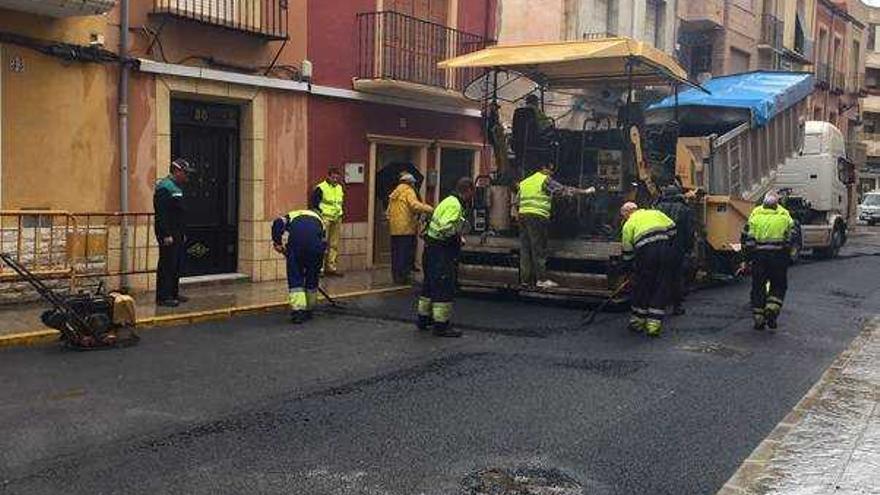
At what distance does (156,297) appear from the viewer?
34.4 ft

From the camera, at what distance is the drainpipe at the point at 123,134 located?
1078 cm

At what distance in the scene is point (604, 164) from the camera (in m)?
12.2

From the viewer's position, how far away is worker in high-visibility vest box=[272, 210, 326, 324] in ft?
31.9

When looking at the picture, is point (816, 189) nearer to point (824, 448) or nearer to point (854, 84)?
point (824, 448)

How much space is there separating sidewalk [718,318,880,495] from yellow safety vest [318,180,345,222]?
7617 mm

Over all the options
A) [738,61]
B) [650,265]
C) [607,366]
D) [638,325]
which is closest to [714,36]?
[738,61]

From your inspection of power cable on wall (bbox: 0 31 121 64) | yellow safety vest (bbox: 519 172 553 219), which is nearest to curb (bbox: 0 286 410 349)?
yellow safety vest (bbox: 519 172 553 219)

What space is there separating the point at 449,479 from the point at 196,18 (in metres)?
8.27

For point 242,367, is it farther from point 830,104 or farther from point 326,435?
point 830,104

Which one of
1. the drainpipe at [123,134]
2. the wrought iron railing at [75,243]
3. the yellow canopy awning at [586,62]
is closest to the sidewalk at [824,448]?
the yellow canopy awning at [586,62]

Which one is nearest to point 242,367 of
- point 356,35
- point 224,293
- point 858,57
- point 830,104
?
point 224,293

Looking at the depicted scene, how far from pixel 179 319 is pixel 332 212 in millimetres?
4136

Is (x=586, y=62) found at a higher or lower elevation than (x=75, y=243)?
higher

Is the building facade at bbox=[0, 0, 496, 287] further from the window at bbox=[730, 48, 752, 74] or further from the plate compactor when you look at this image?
the window at bbox=[730, 48, 752, 74]
